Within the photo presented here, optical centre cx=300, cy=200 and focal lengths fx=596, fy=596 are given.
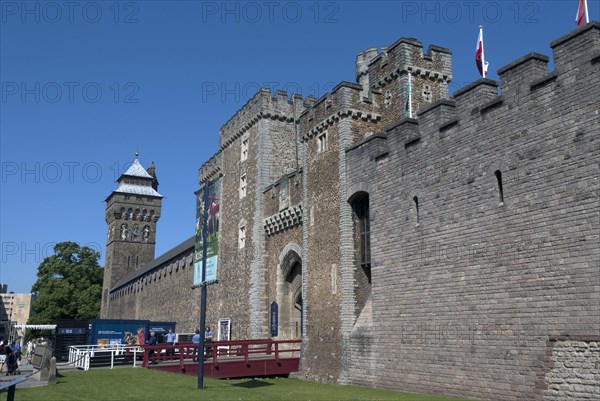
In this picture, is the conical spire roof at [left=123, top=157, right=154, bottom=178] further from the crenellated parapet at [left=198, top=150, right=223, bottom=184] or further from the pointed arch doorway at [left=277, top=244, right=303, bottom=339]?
the pointed arch doorway at [left=277, top=244, right=303, bottom=339]

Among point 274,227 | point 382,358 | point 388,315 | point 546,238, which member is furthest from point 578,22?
point 274,227

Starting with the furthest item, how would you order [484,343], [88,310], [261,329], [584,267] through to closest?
[88,310] < [261,329] < [484,343] < [584,267]

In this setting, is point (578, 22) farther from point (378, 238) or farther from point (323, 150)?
point (323, 150)

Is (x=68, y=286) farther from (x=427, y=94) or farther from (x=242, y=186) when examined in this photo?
(x=427, y=94)

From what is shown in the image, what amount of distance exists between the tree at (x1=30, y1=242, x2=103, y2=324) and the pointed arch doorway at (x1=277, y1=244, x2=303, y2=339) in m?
42.7

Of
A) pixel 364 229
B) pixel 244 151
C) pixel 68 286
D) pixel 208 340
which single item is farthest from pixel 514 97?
pixel 68 286

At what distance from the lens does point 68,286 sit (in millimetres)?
66312

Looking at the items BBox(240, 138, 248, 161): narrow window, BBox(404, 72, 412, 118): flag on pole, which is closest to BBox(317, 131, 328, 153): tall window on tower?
BBox(404, 72, 412, 118): flag on pole

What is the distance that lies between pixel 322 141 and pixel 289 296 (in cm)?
849

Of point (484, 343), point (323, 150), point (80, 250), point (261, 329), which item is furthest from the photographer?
point (80, 250)

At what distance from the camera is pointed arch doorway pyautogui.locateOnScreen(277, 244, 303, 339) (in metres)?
27.2

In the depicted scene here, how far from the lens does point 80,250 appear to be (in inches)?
2908

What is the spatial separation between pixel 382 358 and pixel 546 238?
6880 mm

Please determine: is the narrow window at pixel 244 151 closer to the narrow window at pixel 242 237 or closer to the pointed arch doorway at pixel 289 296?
the narrow window at pixel 242 237
